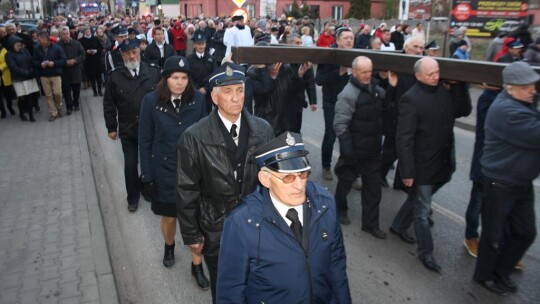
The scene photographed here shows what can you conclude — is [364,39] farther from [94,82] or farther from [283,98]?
[283,98]

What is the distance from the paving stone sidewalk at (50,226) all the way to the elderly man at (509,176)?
349cm

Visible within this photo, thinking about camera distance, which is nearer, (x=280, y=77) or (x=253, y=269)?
(x=253, y=269)

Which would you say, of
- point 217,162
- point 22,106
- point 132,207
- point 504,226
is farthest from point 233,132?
point 22,106

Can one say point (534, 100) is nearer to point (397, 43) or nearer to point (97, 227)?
point (97, 227)

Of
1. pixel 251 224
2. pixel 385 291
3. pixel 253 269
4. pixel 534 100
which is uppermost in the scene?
pixel 534 100

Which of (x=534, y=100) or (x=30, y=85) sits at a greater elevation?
(x=534, y=100)

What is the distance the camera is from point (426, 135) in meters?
4.79

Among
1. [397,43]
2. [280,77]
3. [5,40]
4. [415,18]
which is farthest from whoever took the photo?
[415,18]

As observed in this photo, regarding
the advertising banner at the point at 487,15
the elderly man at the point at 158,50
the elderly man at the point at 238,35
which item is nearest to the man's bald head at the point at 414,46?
the elderly man at the point at 158,50

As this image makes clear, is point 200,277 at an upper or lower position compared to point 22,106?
lower

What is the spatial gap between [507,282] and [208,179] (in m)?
3.06

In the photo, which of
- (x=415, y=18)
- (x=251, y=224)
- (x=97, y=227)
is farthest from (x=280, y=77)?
(x=415, y=18)

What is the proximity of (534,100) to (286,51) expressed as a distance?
2.74 meters

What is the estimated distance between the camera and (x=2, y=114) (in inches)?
480
